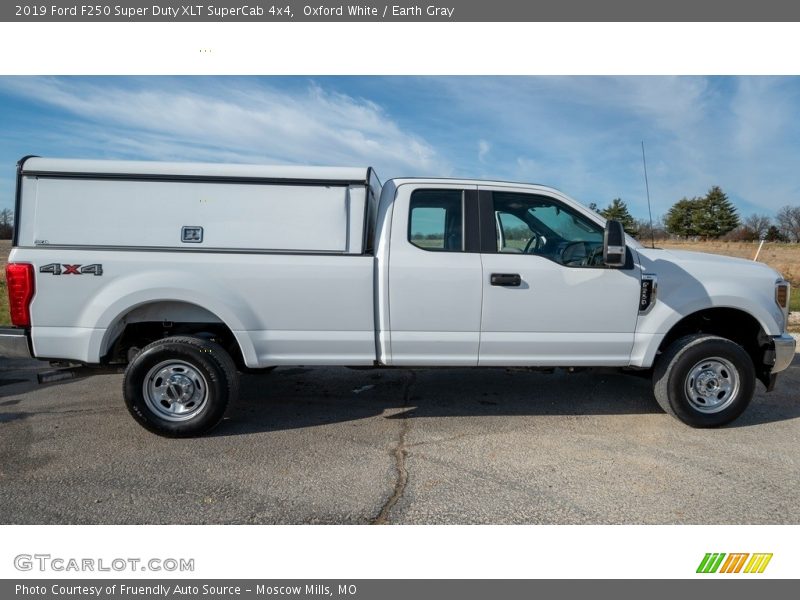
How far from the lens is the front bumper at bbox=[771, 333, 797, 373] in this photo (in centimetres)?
426

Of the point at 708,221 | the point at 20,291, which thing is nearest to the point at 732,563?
the point at 20,291

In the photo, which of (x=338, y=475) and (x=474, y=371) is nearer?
(x=338, y=475)

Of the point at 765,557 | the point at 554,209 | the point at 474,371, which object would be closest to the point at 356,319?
the point at 554,209

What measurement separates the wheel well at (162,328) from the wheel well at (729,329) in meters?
3.83

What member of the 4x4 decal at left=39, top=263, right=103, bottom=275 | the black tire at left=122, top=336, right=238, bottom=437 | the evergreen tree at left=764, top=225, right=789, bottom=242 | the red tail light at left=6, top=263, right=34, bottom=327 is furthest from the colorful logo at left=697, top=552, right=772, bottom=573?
the evergreen tree at left=764, top=225, right=789, bottom=242

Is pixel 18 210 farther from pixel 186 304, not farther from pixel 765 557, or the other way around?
pixel 765 557

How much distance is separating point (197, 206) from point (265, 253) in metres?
0.62

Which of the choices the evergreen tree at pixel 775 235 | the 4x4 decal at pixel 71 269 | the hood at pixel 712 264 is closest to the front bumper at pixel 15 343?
the 4x4 decal at pixel 71 269

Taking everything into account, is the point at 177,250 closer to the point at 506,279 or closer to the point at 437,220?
the point at 437,220

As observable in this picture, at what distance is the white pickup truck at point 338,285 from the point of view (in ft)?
12.7

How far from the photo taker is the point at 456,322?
412 centimetres

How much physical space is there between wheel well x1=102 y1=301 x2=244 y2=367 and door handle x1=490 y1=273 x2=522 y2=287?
2197 millimetres

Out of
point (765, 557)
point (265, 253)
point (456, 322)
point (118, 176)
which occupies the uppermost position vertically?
point (118, 176)

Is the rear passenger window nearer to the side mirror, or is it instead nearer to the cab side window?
the cab side window
